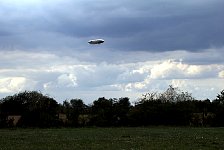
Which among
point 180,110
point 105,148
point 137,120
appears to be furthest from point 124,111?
point 105,148

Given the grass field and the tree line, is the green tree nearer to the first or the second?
the tree line

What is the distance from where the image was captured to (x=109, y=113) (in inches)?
3428

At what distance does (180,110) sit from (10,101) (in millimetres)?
32855

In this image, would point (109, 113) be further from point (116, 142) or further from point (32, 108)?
point (116, 142)

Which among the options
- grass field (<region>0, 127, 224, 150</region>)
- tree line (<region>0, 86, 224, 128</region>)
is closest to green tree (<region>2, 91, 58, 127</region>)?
tree line (<region>0, 86, 224, 128</region>)

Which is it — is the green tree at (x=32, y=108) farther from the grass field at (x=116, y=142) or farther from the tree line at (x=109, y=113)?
the grass field at (x=116, y=142)

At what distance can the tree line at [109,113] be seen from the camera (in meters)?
84.2

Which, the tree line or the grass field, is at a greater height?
the tree line

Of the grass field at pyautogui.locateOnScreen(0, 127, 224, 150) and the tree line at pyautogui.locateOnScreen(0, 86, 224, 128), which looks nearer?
the grass field at pyautogui.locateOnScreen(0, 127, 224, 150)

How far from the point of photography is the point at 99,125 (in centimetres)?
8600

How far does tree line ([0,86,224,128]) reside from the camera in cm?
8419

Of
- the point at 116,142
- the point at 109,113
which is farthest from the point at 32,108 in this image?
the point at 116,142

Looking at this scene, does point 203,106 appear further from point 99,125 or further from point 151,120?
point 99,125

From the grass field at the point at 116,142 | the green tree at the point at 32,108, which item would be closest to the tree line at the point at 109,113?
the green tree at the point at 32,108
